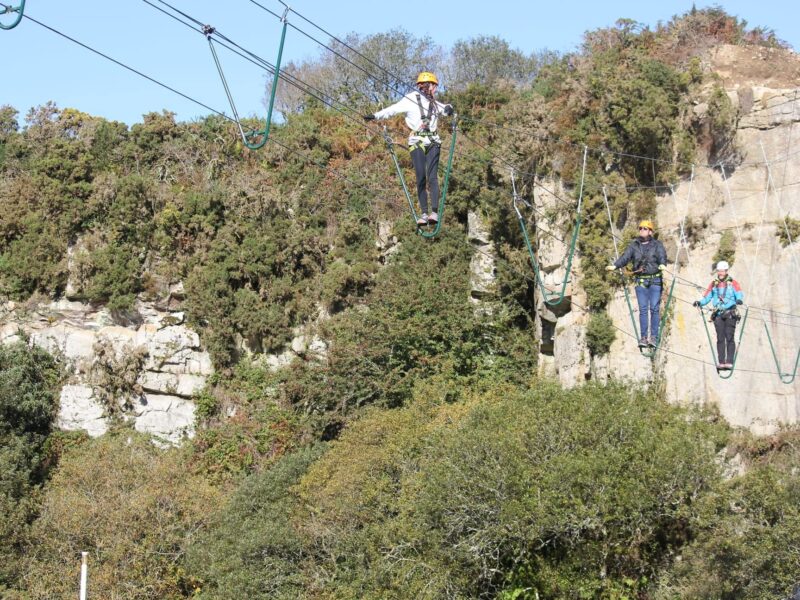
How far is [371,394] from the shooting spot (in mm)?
28453

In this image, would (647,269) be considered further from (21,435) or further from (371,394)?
(21,435)

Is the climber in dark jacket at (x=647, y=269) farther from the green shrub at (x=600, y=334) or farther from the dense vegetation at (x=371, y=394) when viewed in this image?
the green shrub at (x=600, y=334)

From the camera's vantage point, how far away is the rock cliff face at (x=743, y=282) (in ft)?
79.5

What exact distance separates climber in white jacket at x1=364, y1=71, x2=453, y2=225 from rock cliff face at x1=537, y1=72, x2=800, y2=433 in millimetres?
10203

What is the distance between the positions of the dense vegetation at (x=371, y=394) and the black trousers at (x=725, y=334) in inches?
133

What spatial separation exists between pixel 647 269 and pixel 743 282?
278 inches

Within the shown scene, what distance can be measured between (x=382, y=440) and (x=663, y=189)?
9145mm

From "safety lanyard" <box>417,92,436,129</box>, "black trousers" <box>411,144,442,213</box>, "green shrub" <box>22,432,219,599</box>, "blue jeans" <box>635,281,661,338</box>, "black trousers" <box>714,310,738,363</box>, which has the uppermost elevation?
"safety lanyard" <box>417,92,436,129</box>

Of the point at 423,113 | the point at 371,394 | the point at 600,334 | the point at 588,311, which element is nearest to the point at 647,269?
the point at 423,113

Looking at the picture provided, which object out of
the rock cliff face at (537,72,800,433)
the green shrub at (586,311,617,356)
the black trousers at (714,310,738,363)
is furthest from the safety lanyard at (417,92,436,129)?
the green shrub at (586,311,617,356)

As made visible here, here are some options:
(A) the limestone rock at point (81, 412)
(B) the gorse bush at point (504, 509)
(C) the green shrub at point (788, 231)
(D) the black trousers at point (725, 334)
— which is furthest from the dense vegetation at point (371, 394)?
(D) the black trousers at point (725, 334)

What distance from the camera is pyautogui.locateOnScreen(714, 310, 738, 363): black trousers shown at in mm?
19234

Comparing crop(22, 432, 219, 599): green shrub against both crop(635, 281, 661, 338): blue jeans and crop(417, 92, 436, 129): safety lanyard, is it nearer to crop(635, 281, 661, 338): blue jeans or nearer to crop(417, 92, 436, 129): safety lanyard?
crop(635, 281, 661, 338): blue jeans

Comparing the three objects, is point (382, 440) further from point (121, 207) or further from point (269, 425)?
point (121, 207)
